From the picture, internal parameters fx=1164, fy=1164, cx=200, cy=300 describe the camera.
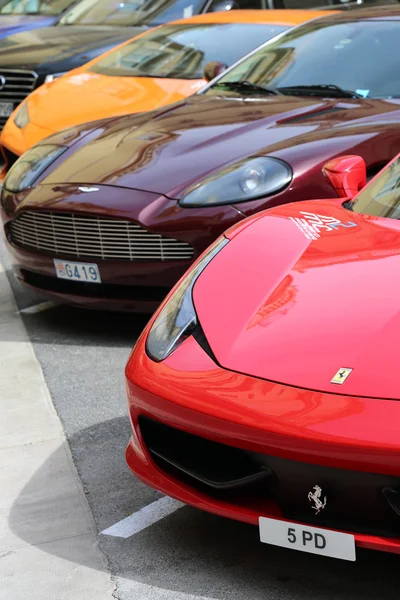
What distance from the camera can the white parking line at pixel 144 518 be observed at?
3.62m

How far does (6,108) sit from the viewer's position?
34.0 feet

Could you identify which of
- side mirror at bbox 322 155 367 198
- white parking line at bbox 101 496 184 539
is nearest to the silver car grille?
side mirror at bbox 322 155 367 198

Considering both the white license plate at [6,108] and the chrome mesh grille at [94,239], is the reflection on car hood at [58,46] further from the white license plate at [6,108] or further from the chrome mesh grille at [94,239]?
the chrome mesh grille at [94,239]

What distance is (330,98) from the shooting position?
6277 mm

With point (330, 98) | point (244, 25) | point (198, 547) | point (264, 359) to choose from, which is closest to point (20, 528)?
point (198, 547)

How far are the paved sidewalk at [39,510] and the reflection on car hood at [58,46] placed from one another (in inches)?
207

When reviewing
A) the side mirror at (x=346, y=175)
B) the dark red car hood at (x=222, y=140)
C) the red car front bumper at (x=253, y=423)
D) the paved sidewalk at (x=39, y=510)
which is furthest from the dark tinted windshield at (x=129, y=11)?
the red car front bumper at (x=253, y=423)

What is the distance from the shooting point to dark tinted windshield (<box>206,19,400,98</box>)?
627 cm

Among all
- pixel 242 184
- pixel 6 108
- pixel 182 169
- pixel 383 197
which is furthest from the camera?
pixel 6 108

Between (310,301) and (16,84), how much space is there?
7261 mm

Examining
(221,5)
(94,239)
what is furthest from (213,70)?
(221,5)

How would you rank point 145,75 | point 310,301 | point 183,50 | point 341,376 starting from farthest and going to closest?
point 183,50
point 145,75
point 310,301
point 341,376

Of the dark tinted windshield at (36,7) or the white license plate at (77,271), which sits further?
the dark tinted windshield at (36,7)

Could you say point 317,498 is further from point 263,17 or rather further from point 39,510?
point 263,17
